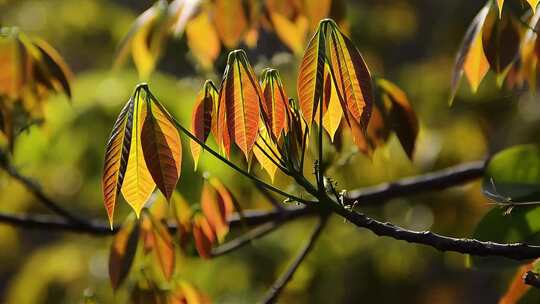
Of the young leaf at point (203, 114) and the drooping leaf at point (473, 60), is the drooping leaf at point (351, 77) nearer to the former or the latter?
the young leaf at point (203, 114)

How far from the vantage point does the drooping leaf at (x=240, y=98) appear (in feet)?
2.82

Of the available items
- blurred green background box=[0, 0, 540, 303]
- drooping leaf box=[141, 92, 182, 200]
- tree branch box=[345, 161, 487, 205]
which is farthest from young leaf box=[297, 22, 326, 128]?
blurred green background box=[0, 0, 540, 303]

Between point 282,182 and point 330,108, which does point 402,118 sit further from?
point 282,182

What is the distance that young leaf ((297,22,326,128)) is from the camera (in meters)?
0.84

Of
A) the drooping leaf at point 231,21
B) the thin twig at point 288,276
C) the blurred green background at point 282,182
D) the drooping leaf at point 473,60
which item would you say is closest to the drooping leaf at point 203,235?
the thin twig at point 288,276

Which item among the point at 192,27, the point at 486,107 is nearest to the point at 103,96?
the point at 192,27

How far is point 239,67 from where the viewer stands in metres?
0.87

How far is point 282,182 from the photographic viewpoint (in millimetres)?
2182

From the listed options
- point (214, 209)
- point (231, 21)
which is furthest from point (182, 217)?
point (231, 21)

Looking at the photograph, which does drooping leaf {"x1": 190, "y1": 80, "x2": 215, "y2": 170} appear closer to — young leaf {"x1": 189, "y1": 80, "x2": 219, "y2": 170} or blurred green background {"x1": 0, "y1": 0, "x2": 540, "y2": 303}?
young leaf {"x1": 189, "y1": 80, "x2": 219, "y2": 170}

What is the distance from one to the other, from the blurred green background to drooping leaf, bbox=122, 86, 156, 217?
904mm

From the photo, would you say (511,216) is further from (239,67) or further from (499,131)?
(499,131)

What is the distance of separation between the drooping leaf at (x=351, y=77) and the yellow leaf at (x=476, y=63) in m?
0.40

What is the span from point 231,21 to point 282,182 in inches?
35.0
